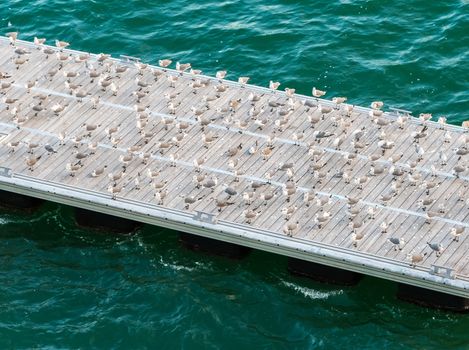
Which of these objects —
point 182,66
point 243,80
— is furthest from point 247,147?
point 182,66

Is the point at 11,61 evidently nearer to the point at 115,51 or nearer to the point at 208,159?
the point at 115,51

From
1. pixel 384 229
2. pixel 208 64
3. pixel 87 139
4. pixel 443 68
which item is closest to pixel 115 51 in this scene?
pixel 208 64

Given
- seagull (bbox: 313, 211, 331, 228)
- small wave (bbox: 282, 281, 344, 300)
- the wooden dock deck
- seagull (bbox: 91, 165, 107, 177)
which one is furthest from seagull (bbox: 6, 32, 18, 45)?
small wave (bbox: 282, 281, 344, 300)

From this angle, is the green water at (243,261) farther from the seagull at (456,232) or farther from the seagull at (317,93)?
the seagull at (317,93)

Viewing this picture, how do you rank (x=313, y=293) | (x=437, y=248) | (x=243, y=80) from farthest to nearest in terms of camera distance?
(x=243, y=80)
(x=313, y=293)
(x=437, y=248)

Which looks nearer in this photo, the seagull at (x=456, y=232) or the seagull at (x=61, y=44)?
the seagull at (x=456, y=232)

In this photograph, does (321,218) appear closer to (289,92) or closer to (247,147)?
(247,147)

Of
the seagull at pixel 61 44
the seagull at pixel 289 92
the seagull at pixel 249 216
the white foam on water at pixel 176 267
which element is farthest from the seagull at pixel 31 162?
the seagull at pixel 289 92

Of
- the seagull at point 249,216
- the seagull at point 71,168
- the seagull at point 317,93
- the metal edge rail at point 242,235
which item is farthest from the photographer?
the seagull at point 317,93
